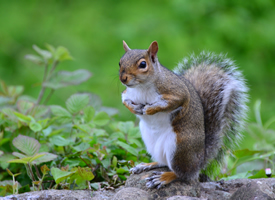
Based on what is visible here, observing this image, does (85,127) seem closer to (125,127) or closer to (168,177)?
(125,127)

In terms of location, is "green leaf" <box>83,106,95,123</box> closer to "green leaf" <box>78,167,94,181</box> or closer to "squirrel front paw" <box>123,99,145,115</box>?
"squirrel front paw" <box>123,99,145,115</box>

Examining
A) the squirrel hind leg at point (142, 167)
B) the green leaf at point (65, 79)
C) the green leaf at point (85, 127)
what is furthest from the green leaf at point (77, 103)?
the squirrel hind leg at point (142, 167)

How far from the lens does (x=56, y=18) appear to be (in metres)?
5.11

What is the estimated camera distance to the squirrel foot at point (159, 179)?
1.56 metres

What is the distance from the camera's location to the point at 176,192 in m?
1.57

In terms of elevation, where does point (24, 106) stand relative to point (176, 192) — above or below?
above

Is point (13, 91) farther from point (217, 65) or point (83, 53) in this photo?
point (83, 53)

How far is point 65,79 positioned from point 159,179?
3.25 feet

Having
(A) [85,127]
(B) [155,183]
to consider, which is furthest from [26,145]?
(B) [155,183]

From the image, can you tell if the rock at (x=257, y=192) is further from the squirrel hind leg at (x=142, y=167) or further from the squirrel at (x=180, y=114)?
the squirrel hind leg at (x=142, y=167)

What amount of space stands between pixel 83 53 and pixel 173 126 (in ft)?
9.62

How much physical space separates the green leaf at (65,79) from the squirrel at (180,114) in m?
0.53

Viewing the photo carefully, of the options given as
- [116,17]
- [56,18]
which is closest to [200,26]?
[116,17]

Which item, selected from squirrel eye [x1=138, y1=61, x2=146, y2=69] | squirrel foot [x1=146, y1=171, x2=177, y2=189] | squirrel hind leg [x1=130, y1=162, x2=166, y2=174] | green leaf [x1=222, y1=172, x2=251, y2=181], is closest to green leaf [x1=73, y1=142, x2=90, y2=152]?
squirrel hind leg [x1=130, y1=162, x2=166, y2=174]
